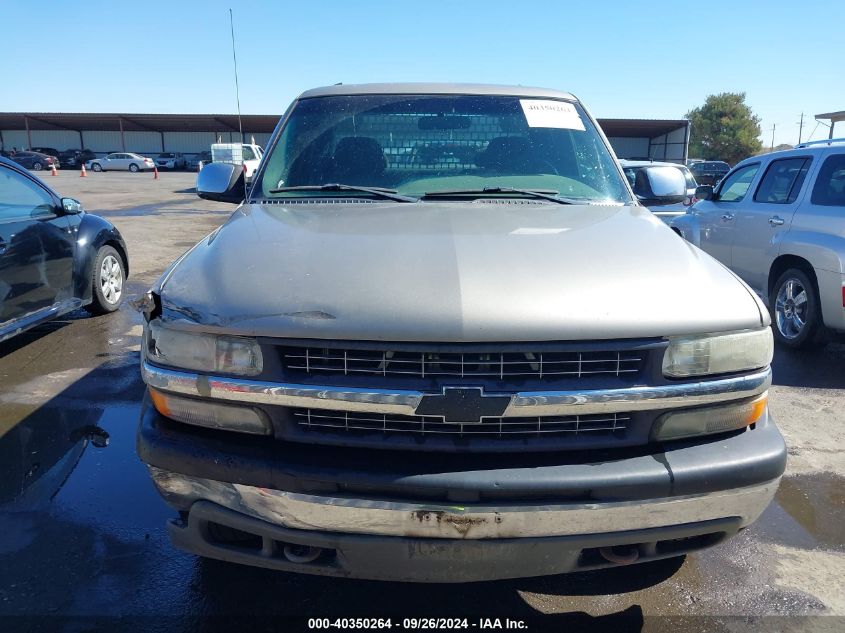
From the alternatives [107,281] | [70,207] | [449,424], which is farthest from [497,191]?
[107,281]

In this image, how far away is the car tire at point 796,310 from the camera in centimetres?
564

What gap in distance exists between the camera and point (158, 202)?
71.2ft

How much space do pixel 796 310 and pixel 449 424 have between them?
5.23m

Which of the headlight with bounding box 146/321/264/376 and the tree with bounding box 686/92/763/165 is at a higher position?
the tree with bounding box 686/92/763/165

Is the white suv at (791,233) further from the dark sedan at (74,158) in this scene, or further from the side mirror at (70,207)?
the dark sedan at (74,158)

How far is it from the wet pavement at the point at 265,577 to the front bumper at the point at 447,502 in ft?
1.91

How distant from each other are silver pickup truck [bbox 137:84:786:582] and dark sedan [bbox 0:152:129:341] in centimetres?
354

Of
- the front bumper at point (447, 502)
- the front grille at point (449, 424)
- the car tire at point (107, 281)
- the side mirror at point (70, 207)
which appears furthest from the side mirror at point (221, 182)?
the car tire at point (107, 281)

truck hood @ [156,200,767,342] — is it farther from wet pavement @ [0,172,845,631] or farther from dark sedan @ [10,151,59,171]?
dark sedan @ [10,151,59,171]

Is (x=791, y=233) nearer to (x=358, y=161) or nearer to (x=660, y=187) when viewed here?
(x=660, y=187)

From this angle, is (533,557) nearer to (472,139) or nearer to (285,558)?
(285,558)

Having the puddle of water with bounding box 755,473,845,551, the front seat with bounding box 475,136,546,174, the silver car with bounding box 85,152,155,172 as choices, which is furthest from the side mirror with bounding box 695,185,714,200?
the silver car with bounding box 85,152,155,172

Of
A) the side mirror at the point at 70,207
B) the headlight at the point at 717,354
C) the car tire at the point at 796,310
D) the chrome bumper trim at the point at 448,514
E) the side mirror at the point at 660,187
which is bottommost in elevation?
the car tire at the point at 796,310

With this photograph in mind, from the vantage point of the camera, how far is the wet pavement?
2.44 metres
